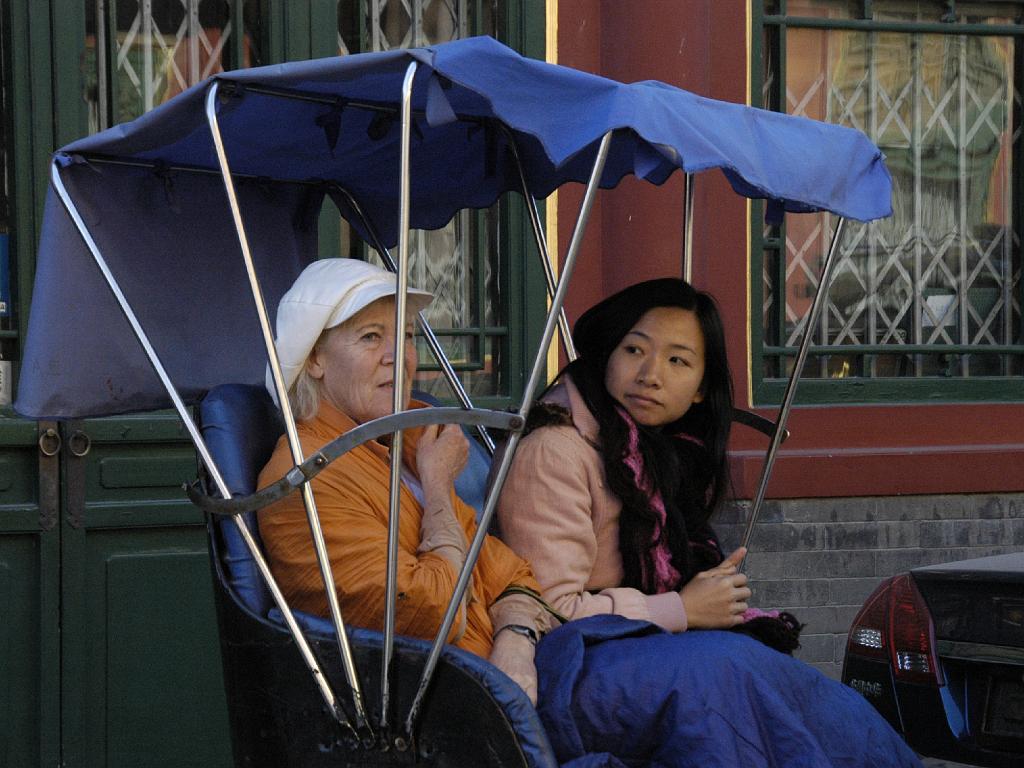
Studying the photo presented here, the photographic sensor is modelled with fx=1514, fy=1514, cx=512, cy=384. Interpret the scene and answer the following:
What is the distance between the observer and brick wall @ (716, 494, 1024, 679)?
21.0 ft

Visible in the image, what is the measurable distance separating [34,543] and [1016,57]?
15.7ft

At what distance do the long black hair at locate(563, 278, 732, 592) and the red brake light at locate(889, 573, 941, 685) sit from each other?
61 centimetres

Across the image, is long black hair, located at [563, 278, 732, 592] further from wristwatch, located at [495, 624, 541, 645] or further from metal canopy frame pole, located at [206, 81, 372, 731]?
metal canopy frame pole, located at [206, 81, 372, 731]

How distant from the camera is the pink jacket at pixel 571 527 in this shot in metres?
3.53

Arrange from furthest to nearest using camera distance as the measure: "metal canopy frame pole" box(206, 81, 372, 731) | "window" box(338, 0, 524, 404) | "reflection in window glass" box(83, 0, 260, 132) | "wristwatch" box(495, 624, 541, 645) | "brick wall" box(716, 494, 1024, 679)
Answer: "brick wall" box(716, 494, 1024, 679), "window" box(338, 0, 524, 404), "reflection in window glass" box(83, 0, 260, 132), "wristwatch" box(495, 624, 541, 645), "metal canopy frame pole" box(206, 81, 372, 731)

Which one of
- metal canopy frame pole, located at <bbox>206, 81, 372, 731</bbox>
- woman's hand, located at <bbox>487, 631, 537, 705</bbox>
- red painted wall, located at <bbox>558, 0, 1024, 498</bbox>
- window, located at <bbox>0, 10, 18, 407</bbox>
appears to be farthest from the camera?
red painted wall, located at <bbox>558, 0, 1024, 498</bbox>

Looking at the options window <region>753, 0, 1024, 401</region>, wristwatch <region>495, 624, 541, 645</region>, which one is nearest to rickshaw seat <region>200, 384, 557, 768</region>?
wristwatch <region>495, 624, 541, 645</region>

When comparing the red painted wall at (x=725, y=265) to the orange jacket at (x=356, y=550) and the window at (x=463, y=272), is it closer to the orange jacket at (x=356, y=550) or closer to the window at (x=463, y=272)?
the window at (x=463, y=272)

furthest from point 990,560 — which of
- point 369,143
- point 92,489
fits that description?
point 92,489

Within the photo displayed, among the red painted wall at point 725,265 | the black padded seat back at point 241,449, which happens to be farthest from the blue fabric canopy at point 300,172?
the red painted wall at point 725,265

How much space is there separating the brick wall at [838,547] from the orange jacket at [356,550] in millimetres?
3172

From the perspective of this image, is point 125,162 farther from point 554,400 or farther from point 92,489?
point 92,489

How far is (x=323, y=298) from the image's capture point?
3.37 meters

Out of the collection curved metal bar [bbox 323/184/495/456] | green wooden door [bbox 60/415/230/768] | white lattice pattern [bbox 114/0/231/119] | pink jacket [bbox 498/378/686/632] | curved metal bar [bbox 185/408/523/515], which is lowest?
green wooden door [bbox 60/415/230/768]
